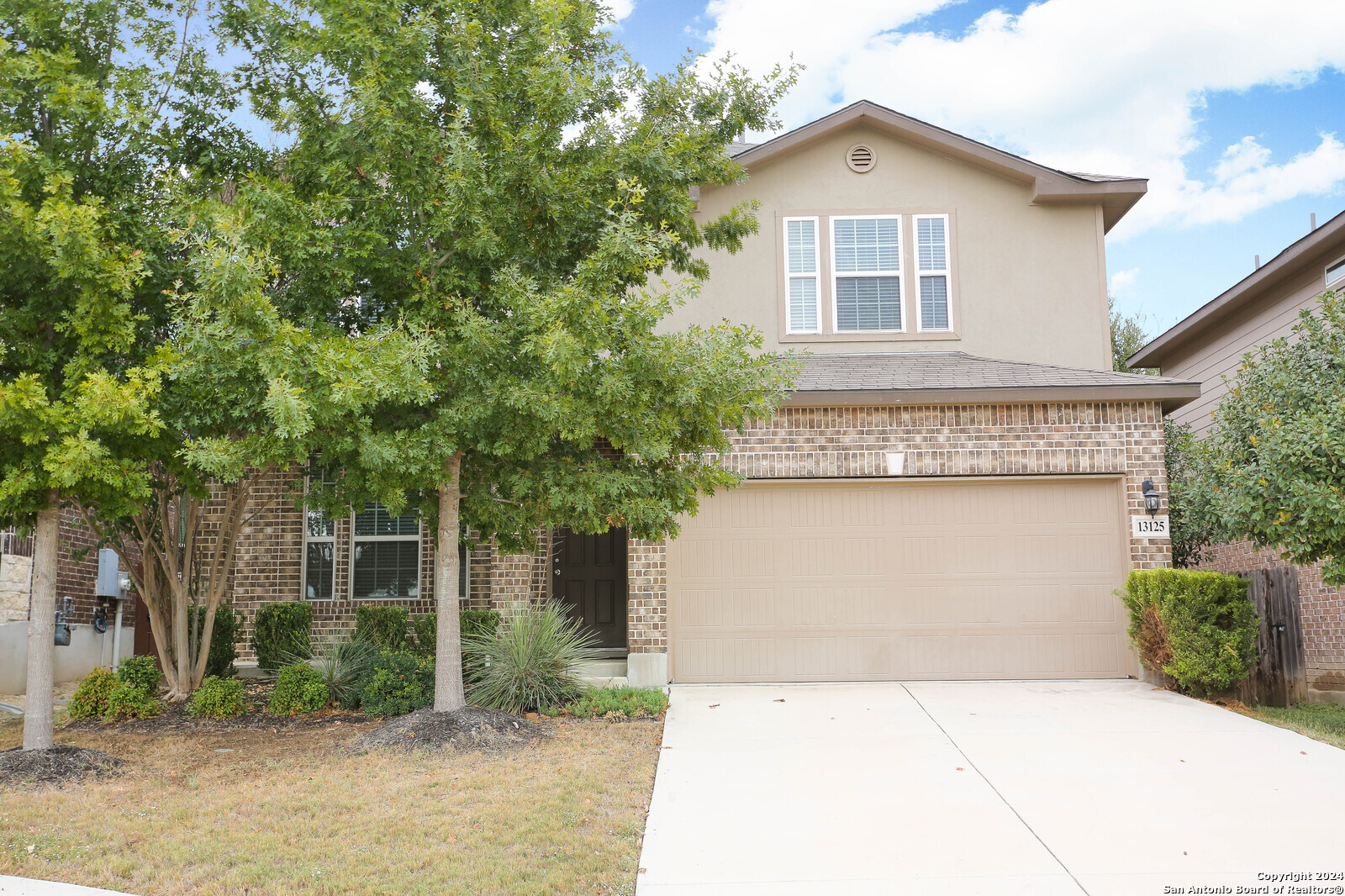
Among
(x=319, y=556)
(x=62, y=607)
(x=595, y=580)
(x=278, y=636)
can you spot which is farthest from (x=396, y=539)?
(x=62, y=607)

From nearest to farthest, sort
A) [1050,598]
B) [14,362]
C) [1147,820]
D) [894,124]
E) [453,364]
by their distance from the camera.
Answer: [1147,820], [14,362], [453,364], [1050,598], [894,124]

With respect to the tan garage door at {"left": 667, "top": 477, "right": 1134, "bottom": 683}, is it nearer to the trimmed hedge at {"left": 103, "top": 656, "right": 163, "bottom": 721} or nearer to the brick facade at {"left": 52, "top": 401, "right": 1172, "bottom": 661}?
the brick facade at {"left": 52, "top": 401, "right": 1172, "bottom": 661}

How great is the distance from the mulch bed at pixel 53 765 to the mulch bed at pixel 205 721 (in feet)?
4.84

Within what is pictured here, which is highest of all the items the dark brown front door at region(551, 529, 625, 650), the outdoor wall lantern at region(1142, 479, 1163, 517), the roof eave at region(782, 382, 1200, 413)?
the roof eave at region(782, 382, 1200, 413)

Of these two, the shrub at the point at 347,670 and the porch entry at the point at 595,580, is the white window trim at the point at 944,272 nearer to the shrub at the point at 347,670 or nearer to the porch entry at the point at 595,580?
the porch entry at the point at 595,580

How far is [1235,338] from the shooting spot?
13.6 meters

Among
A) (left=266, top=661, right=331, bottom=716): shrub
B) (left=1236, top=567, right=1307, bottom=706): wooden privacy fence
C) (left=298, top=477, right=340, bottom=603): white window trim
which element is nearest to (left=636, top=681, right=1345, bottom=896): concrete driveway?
→ (left=1236, top=567, right=1307, bottom=706): wooden privacy fence

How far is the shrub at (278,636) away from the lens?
10.4 m

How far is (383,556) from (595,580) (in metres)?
2.51

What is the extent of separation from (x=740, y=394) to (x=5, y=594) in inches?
340

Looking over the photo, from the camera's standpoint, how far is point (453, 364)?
710 centimetres

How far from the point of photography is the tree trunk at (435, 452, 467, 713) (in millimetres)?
7867

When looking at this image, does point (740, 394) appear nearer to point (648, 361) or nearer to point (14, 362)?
point (648, 361)

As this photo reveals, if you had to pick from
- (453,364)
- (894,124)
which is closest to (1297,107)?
(894,124)
